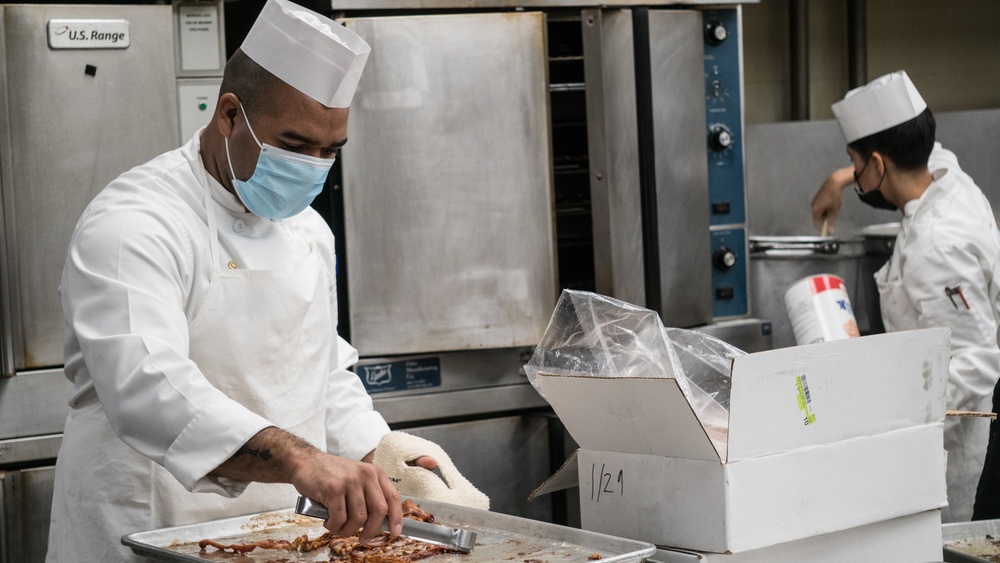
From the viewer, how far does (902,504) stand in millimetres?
1575

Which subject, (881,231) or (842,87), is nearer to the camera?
(881,231)

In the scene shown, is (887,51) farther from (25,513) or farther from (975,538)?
(25,513)

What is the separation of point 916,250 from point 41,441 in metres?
2.20

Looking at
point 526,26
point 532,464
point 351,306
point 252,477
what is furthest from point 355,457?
point 526,26

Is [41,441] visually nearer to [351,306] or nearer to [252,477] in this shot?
[351,306]

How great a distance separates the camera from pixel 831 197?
3945 mm

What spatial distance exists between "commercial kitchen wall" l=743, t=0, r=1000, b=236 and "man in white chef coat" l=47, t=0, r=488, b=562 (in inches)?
116

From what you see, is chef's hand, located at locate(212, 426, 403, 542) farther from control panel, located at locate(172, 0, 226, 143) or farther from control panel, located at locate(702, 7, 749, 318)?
control panel, located at locate(702, 7, 749, 318)

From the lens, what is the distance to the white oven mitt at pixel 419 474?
197 centimetres

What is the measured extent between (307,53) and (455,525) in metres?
0.75

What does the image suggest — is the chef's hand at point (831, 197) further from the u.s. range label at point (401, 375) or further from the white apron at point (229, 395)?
the white apron at point (229, 395)

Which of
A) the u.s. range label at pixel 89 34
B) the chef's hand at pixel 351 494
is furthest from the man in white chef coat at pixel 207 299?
the u.s. range label at pixel 89 34

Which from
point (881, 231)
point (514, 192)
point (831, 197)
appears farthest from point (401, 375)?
point (881, 231)

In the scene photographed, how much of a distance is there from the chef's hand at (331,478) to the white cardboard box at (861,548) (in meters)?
0.37
